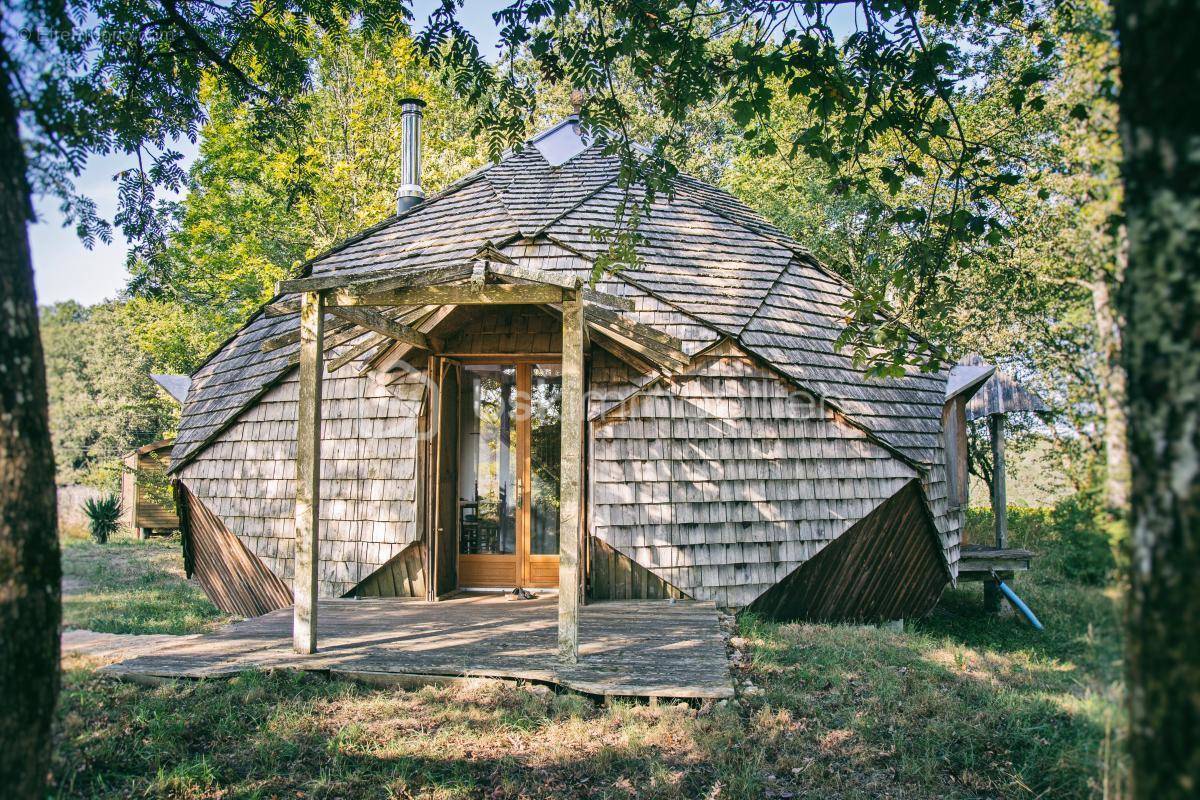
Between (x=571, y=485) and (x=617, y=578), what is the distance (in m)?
2.43

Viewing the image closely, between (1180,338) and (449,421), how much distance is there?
648cm

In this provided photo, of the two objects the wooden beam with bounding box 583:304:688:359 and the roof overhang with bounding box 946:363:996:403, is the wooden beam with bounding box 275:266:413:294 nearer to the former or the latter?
the wooden beam with bounding box 583:304:688:359

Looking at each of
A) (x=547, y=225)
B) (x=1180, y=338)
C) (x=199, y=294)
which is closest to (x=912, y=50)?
(x=1180, y=338)

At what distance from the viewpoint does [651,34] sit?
4.09 metres

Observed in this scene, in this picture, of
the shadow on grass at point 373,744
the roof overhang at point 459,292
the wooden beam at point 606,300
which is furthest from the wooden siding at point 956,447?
the shadow on grass at point 373,744

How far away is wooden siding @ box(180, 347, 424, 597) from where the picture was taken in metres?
6.98

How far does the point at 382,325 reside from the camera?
5.81 meters

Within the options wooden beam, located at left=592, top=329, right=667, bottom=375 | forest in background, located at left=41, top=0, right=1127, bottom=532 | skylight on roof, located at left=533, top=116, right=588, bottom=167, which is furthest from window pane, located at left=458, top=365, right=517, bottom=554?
skylight on roof, located at left=533, top=116, right=588, bottom=167

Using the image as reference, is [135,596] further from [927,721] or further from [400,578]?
[927,721]

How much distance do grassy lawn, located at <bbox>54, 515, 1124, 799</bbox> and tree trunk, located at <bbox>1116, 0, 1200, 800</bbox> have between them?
1315 mm

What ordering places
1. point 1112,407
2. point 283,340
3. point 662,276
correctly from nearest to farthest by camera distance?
point 1112,407
point 283,340
point 662,276

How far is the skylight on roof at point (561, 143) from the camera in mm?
9609

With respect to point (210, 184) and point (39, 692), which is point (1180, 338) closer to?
point (39, 692)

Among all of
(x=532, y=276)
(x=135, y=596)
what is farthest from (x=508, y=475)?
(x=135, y=596)
